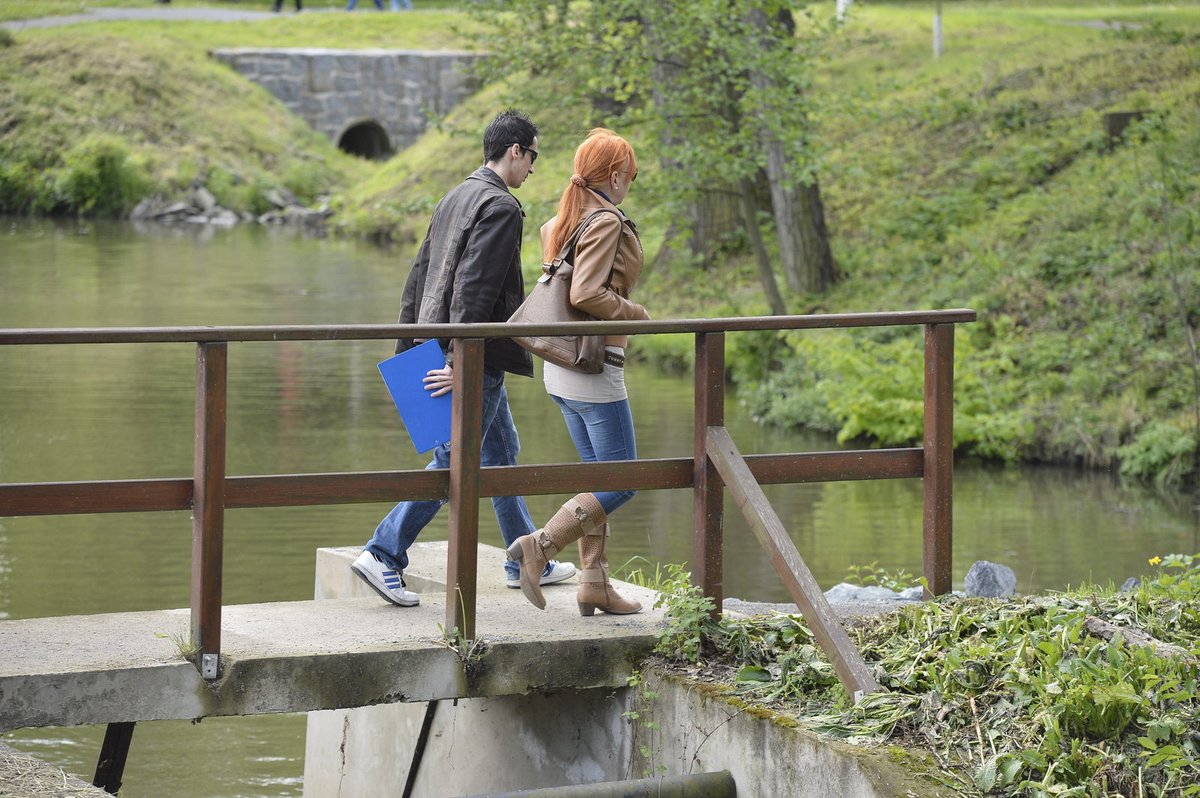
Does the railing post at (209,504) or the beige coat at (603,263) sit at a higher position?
the beige coat at (603,263)

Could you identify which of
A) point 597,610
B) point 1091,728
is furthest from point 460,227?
point 1091,728

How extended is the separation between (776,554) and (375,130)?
4618 centimetres

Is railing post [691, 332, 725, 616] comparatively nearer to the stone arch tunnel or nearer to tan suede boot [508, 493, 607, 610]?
tan suede boot [508, 493, 607, 610]

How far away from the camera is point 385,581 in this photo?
253 inches

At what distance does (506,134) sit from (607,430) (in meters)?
1.11

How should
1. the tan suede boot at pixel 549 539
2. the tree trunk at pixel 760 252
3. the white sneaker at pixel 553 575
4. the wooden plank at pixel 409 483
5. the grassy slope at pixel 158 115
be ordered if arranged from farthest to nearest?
the grassy slope at pixel 158 115, the tree trunk at pixel 760 252, the white sneaker at pixel 553 575, the tan suede boot at pixel 549 539, the wooden plank at pixel 409 483

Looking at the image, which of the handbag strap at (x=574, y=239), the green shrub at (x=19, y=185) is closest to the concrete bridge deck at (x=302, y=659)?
the handbag strap at (x=574, y=239)

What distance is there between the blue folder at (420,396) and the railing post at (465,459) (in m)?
0.27

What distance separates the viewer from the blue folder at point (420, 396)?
6172 mm

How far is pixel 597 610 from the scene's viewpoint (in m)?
6.59

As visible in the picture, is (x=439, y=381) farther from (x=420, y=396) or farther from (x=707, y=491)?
(x=707, y=491)

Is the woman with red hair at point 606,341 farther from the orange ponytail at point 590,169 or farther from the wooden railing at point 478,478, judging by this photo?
the wooden railing at point 478,478

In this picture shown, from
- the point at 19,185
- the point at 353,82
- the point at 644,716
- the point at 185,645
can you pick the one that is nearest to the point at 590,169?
the point at 644,716

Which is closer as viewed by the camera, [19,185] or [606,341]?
[606,341]
